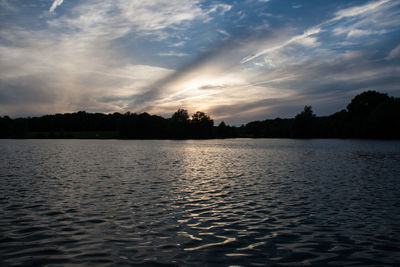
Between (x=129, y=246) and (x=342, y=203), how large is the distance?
37.1ft

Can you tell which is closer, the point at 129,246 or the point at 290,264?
the point at 290,264

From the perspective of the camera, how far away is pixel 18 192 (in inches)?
662

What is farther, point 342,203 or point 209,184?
point 209,184

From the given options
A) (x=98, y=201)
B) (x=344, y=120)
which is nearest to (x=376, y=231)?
(x=98, y=201)

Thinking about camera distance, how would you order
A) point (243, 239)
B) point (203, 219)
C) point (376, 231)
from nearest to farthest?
point (243, 239)
point (376, 231)
point (203, 219)

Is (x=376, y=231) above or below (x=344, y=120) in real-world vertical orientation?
below

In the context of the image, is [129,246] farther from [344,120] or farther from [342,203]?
[344,120]

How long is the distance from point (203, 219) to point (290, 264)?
16.1 feet

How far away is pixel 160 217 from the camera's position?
40.2 ft

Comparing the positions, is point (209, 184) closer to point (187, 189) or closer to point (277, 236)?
point (187, 189)

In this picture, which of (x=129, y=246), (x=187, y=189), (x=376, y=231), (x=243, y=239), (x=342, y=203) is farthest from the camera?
(x=187, y=189)

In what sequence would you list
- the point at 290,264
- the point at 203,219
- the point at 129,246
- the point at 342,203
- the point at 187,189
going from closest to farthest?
the point at 290,264 → the point at 129,246 → the point at 203,219 → the point at 342,203 → the point at 187,189

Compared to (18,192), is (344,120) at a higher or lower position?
higher

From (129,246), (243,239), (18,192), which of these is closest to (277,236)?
(243,239)
